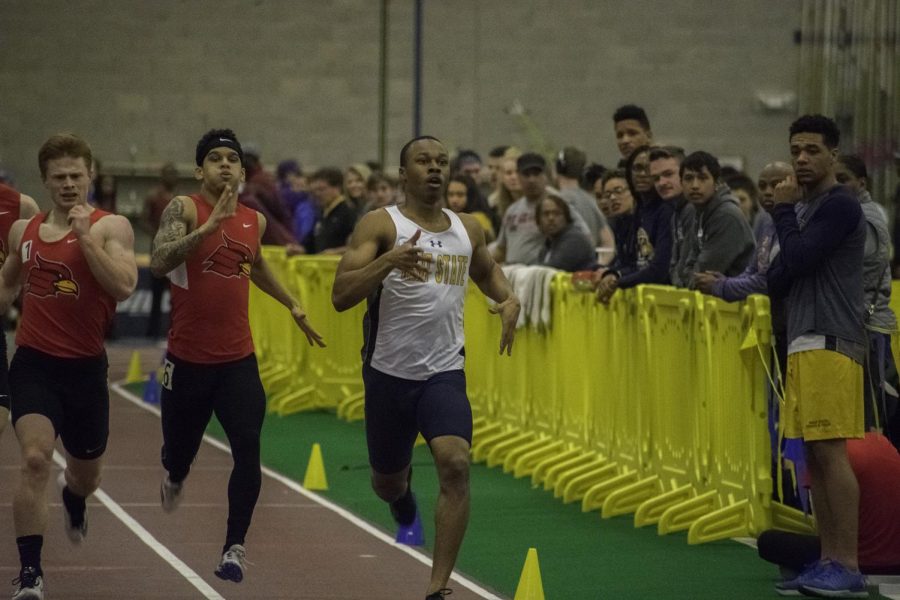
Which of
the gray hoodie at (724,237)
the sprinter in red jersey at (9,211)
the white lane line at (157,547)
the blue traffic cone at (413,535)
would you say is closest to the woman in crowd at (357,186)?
the white lane line at (157,547)

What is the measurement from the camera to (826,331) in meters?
9.73

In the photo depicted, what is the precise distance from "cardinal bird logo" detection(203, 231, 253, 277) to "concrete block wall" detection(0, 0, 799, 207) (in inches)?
977

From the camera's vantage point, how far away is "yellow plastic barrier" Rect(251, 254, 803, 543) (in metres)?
11.5

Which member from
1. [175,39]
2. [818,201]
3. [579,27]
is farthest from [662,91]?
[818,201]

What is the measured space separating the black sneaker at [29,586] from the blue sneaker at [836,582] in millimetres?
3543

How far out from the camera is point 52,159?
934cm

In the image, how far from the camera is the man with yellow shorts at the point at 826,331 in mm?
9630

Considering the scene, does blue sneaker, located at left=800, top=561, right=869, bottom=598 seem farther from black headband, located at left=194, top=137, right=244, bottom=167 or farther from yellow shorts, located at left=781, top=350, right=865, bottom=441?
black headband, located at left=194, top=137, right=244, bottom=167

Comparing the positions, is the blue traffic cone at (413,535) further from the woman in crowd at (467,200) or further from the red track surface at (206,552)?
the woman in crowd at (467,200)

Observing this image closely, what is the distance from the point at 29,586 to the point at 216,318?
1.53m

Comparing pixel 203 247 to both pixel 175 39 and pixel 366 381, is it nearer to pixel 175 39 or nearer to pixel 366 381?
pixel 366 381

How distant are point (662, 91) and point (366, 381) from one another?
84.6ft

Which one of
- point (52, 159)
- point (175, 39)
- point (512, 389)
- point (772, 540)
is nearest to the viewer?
point (52, 159)

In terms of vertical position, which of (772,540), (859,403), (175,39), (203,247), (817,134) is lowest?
(772,540)
